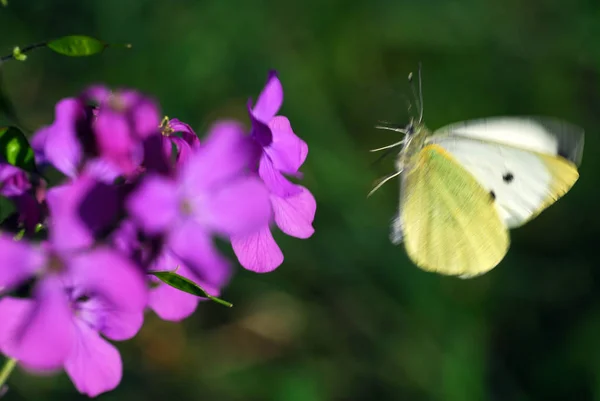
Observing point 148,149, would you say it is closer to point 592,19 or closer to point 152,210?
point 152,210

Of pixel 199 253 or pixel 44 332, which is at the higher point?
pixel 199 253

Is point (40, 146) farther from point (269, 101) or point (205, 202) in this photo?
point (205, 202)

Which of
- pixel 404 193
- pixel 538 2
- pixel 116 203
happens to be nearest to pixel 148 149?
pixel 116 203

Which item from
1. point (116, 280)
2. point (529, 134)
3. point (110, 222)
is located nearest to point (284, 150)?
point (110, 222)

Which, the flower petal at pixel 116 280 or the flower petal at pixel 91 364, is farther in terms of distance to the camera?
the flower petal at pixel 91 364

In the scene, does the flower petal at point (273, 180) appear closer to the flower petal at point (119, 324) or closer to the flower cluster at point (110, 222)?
the flower cluster at point (110, 222)

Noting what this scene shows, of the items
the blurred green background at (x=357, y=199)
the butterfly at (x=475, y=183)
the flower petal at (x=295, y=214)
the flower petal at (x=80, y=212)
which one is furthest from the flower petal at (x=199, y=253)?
the blurred green background at (x=357, y=199)
